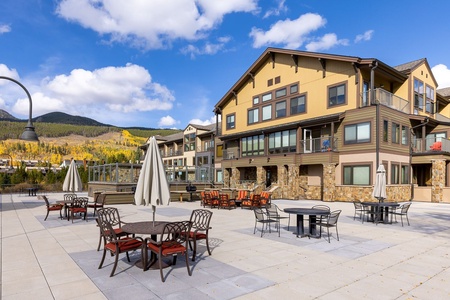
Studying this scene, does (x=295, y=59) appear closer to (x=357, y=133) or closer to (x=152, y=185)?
(x=357, y=133)

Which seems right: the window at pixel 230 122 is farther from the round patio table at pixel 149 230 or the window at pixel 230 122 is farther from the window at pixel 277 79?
the round patio table at pixel 149 230

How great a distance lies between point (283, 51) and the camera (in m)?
27.2

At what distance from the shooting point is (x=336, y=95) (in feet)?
76.7

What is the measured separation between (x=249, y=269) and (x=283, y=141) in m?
21.9

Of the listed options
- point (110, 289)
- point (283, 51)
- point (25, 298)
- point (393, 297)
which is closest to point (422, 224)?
point (393, 297)

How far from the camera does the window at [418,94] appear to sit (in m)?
25.3

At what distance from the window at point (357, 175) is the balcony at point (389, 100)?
4.89 meters

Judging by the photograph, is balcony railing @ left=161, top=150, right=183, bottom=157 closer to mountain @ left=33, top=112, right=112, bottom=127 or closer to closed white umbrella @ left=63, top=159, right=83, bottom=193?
closed white umbrella @ left=63, top=159, right=83, bottom=193

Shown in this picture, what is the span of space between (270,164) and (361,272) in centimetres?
2122

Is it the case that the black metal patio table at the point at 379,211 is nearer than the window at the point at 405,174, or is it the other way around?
the black metal patio table at the point at 379,211

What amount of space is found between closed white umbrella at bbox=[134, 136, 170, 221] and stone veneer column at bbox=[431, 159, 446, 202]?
77.1 feet

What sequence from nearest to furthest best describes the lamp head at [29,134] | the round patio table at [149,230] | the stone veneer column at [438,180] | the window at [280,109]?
the round patio table at [149,230] < the lamp head at [29,134] < the stone veneer column at [438,180] < the window at [280,109]

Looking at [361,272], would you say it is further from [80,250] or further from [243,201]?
[243,201]

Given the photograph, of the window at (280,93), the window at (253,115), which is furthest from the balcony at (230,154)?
the window at (280,93)
